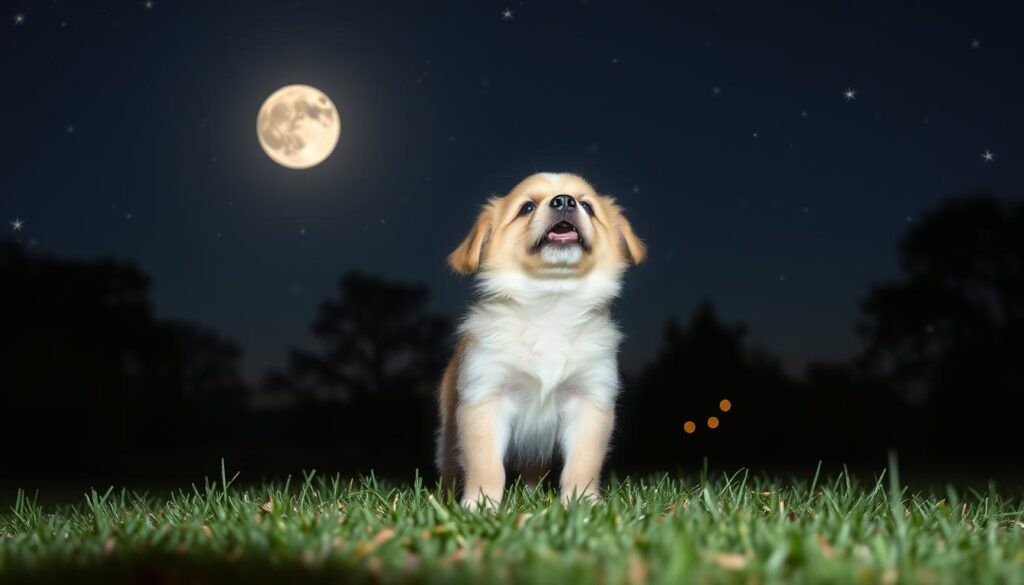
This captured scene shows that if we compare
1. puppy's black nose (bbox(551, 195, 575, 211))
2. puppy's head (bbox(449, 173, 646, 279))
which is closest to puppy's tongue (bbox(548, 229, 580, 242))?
puppy's head (bbox(449, 173, 646, 279))

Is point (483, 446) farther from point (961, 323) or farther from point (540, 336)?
point (961, 323)

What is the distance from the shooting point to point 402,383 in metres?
13.4

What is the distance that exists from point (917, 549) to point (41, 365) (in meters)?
9.78

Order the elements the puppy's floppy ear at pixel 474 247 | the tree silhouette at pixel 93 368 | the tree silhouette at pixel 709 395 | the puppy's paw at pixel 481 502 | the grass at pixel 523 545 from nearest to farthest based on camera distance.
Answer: the grass at pixel 523 545
the puppy's paw at pixel 481 502
the puppy's floppy ear at pixel 474 247
the tree silhouette at pixel 93 368
the tree silhouette at pixel 709 395

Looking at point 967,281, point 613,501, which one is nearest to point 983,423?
point 967,281

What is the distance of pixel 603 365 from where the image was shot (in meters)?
4.77

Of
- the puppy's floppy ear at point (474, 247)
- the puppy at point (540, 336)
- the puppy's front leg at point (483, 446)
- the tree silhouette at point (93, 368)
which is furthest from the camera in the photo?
the tree silhouette at point (93, 368)

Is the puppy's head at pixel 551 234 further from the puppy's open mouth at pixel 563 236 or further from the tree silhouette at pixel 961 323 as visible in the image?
the tree silhouette at pixel 961 323

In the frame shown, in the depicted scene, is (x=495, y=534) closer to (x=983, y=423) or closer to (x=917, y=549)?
(x=917, y=549)

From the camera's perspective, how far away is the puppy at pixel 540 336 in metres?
4.64

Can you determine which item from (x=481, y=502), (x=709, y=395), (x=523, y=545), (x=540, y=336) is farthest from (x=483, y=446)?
(x=709, y=395)

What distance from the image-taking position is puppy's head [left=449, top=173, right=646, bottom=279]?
4680mm

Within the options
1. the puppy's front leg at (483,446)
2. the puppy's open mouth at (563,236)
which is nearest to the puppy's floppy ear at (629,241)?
the puppy's open mouth at (563,236)

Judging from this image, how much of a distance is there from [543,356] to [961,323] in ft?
38.9
